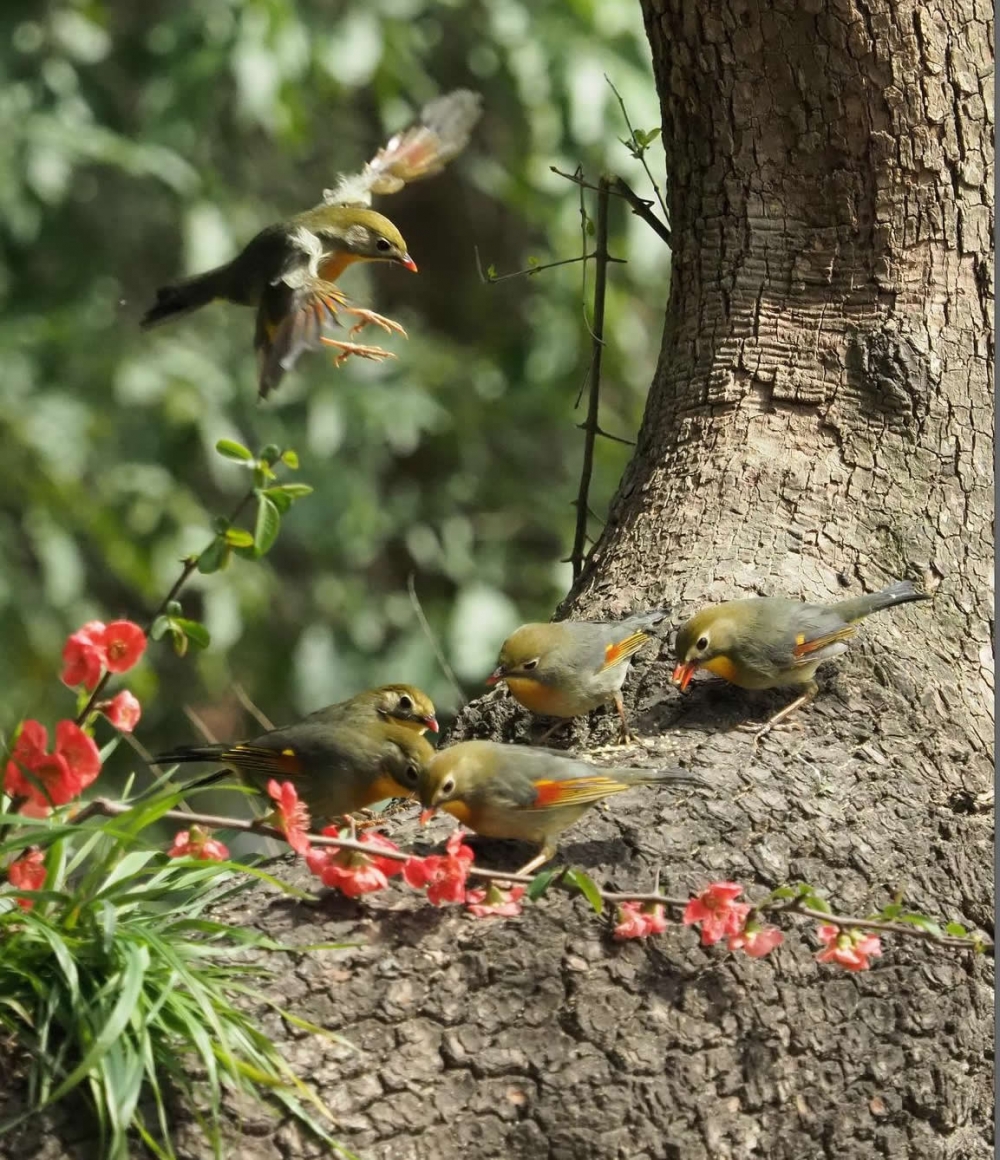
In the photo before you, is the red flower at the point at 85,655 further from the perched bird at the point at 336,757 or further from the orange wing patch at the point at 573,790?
the orange wing patch at the point at 573,790

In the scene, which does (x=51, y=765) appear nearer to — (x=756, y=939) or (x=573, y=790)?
(x=573, y=790)

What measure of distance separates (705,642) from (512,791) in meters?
0.71

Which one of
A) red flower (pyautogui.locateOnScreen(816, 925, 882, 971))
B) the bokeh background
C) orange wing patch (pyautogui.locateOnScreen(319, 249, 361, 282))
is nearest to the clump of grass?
red flower (pyautogui.locateOnScreen(816, 925, 882, 971))

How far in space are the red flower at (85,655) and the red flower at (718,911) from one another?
1009mm

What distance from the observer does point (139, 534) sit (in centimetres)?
757

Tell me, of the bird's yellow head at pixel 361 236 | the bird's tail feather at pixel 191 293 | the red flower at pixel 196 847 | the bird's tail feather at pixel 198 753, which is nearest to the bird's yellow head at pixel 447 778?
the red flower at pixel 196 847

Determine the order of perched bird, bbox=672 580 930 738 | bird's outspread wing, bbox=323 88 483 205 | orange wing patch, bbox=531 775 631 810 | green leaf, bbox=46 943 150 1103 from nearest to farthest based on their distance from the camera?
green leaf, bbox=46 943 150 1103 < orange wing patch, bbox=531 775 631 810 < perched bird, bbox=672 580 930 738 < bird's outspread wing, bbox=323 88 483 205

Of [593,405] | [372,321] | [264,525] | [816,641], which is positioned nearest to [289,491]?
[264,525]

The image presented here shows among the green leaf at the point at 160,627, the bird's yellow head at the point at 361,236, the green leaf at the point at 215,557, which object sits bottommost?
the green leaf at the point at 160,627

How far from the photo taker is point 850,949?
265 cm

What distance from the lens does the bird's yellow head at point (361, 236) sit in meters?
3.80

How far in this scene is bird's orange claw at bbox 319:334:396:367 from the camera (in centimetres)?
318

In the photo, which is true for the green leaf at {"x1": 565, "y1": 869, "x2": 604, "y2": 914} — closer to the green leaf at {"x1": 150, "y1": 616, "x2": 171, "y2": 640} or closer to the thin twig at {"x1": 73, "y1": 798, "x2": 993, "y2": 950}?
the thin twig at {"x1": 73, "y1": 798, "x2": 993, "y2": 950}

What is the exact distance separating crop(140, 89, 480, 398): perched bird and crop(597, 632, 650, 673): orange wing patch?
76 cm
